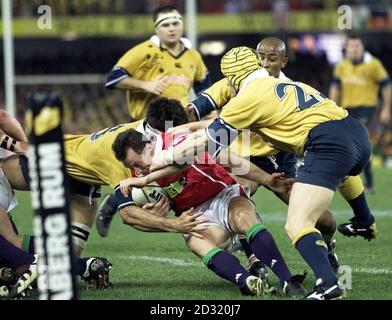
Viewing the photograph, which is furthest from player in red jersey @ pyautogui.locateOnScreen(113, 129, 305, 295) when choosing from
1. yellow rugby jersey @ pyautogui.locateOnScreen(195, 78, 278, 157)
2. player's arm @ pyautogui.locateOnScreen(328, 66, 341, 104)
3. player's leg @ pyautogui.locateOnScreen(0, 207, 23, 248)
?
player's arm @ pyautogui.locateOnScreen(328, 66, 341, 104)

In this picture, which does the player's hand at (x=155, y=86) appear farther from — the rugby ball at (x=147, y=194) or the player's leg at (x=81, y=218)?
the rugby ball at (x=147, y=194)

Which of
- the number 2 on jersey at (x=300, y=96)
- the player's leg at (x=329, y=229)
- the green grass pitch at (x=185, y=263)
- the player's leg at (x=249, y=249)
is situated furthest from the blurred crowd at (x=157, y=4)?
the number 2 on jersey at (x=300, y=96)

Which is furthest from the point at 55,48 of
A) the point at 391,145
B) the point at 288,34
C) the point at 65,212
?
the point at 65,212

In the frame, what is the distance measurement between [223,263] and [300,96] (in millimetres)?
1166

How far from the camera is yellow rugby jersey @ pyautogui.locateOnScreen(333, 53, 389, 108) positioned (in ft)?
53.5

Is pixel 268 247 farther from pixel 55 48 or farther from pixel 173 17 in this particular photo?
pixel 55 48

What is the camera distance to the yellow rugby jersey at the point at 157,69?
11.3 m

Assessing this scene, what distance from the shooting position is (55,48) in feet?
89.4

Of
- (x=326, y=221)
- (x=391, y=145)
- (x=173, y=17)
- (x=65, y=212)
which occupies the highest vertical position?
(x=173, y=17)

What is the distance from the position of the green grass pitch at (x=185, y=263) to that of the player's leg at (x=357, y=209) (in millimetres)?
272

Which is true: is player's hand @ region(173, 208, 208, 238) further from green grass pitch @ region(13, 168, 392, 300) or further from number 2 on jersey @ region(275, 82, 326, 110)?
number 2 on jersey @ region(275, 82, 326, 110)

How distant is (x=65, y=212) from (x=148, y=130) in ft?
8.01

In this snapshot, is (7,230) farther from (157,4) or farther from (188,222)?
(157,4)

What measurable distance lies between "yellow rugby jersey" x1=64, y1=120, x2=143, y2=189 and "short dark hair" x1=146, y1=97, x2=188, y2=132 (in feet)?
0.65
